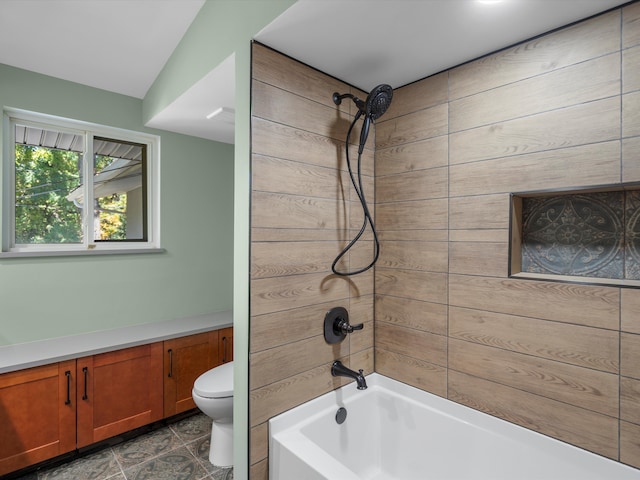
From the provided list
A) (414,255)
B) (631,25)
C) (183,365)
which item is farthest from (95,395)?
(631,25)

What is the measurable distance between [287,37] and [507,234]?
1296 millimetres

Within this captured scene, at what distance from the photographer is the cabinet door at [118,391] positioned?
2209 millimetres

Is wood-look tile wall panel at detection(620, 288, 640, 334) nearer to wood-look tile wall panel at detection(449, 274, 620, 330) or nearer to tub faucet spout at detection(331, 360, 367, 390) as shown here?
wood-look tile wall panel at detection(449, 274, 620, 330)

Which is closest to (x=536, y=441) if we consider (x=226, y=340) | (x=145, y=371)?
(x=226, y=340)

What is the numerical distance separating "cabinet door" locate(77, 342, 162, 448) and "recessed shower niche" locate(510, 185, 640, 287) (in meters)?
2.40

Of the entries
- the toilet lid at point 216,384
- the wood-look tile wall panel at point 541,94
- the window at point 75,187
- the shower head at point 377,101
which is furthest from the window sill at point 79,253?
the wood-look tile wall panel at point 541,94

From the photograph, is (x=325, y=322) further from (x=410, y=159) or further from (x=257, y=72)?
(x=257, y=72)

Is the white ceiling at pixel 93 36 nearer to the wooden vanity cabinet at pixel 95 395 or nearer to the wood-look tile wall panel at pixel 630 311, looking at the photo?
the wooden vanity cabinet at pixel 95 395

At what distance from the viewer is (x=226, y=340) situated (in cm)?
284

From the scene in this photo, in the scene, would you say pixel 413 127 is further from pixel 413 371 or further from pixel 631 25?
pixel 413 371

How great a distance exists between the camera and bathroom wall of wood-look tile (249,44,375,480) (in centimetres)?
154

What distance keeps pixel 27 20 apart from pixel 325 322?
235 cm

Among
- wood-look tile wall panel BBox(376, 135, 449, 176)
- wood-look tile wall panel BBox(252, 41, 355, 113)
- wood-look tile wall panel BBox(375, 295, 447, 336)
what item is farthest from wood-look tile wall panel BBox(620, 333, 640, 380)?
wood-look tile wall panel BBox(252, 41, 355, 113)

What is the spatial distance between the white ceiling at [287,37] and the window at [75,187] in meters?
0.36
